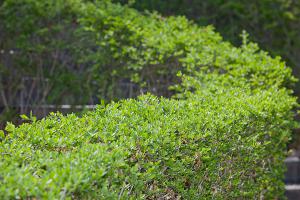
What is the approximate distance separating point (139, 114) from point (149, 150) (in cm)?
86

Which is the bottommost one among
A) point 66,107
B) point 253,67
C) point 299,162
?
point 299,162

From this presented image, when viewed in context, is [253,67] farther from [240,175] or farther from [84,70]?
[84,70]

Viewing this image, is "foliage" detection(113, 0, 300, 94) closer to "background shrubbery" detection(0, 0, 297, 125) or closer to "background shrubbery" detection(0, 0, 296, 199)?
"background shrubbery" detection(0, 0, 297, 125)

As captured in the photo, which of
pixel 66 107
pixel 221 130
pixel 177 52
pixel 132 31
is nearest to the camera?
pixel 221 130

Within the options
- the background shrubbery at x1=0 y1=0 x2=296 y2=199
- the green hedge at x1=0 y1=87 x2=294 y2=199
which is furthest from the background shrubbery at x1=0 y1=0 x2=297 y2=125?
the green hedge at x1=0 y1=87 x2=294 y2=199

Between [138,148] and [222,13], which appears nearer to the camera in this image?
[138,148]

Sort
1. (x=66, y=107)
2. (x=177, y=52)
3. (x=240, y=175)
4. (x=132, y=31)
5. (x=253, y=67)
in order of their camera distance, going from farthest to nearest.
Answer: (x=66, y=107) < (x=132, y=31) < (x=177, y=52) < (x=253, y=67) < (x=240, y=175)

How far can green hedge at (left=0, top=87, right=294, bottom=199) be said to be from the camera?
2.91 metres

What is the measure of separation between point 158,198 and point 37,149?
771 millimetres

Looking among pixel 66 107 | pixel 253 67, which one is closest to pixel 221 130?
pixel 253 67

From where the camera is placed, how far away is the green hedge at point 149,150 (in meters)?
2.91

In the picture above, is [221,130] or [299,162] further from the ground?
[221,130]

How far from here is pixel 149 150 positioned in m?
3.60

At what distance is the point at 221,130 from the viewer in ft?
14.5
